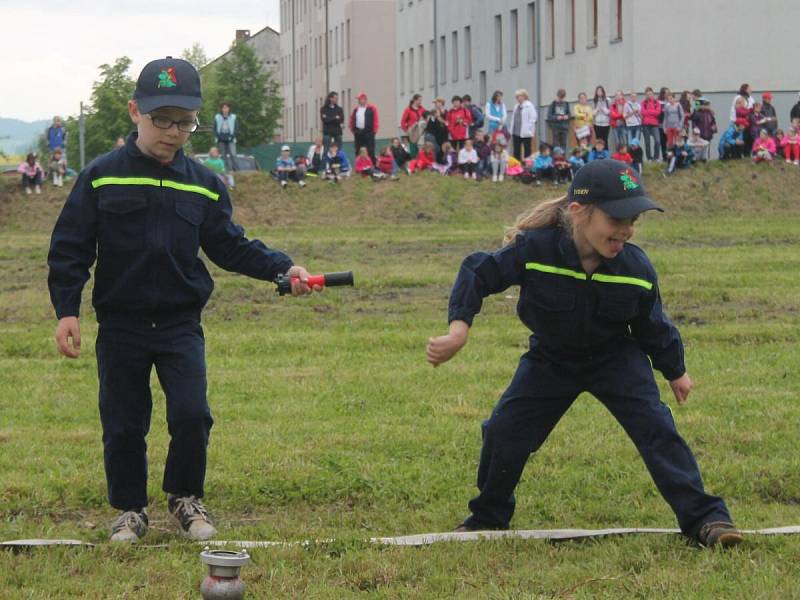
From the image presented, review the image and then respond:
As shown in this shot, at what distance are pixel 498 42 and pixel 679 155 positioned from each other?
2441cm

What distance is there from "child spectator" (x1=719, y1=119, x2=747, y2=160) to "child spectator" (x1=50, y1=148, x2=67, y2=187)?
15.1 meters

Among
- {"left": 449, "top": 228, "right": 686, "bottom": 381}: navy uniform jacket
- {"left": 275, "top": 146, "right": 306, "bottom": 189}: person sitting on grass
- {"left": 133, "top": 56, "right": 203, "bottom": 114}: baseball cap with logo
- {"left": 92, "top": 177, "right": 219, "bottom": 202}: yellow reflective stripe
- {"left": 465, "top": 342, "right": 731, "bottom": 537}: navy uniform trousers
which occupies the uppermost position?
{"left": 133, "top": 56, "right": 203, "bottom": 114}: baseball cap with logo

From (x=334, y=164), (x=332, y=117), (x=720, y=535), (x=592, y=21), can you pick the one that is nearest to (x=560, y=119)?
(x=332, y=117)

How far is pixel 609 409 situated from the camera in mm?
6148

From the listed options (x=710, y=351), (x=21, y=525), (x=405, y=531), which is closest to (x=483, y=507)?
(x=405, y=531)

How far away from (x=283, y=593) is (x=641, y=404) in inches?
67.7

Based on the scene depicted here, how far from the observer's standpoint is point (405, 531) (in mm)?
6355

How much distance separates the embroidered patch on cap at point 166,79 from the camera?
19.5 feet

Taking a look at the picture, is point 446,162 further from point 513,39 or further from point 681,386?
point 681,386

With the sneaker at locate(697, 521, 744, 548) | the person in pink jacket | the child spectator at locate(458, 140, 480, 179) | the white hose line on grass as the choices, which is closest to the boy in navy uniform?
the white hose line on grass

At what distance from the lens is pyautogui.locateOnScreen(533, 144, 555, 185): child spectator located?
104ft

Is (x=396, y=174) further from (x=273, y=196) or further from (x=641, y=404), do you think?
(x=641, y=404)

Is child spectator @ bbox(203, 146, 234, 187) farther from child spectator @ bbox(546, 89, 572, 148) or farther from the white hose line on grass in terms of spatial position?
the white hose line on grass

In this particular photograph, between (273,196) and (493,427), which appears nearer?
(493,427)
